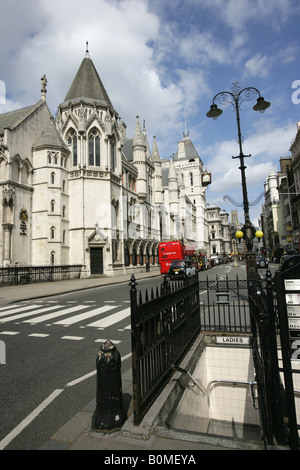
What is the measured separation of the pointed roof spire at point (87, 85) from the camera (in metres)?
34.6

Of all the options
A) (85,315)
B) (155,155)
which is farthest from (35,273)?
(155,155)

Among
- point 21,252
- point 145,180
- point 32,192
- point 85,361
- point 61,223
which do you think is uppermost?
point 145,180

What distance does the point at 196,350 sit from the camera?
5.46 meters

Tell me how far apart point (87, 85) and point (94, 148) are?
9.03m

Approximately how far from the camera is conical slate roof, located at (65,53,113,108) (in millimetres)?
34594

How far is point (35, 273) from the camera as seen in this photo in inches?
982

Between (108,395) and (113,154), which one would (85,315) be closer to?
(108,395)

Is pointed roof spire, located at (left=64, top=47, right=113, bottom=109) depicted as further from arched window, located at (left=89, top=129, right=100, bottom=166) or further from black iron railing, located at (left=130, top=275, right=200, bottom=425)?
black iron railing, located at (left=130, top=275, right=200, bottom=425)

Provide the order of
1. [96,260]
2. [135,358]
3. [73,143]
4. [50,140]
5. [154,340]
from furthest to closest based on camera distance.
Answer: [73,143] < [96,260] < [50,140] < [154,340] < [135,358]

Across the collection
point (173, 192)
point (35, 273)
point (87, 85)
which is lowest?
point (35, 273)

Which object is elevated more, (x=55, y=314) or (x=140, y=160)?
(x=140, y=160)
